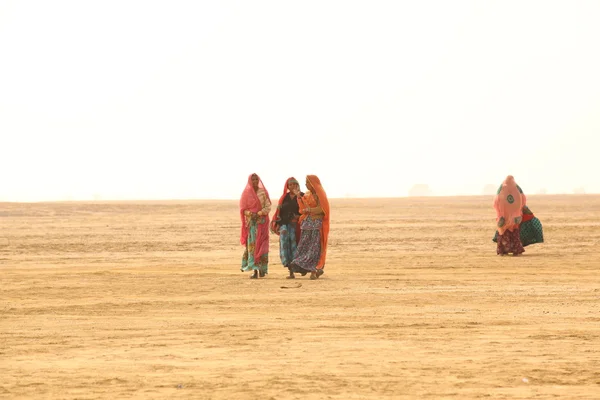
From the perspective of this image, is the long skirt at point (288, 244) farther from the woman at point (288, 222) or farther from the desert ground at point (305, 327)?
the desert ground at point (305, 327)

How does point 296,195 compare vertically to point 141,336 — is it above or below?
above

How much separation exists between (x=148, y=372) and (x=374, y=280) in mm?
10408

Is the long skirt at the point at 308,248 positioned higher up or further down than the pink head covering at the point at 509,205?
further down

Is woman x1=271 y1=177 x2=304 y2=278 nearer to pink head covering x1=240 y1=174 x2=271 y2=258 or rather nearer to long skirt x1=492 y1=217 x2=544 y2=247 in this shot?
pink head covering x1=240 y1=174 x2=271 y2=258

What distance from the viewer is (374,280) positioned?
2047 centimetres

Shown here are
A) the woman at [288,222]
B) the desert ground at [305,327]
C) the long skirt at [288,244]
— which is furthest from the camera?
the long skirt at [288,244]

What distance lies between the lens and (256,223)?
2095 centimetres

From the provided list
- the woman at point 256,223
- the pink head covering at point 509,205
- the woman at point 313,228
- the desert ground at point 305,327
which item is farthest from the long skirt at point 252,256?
the pink head covering at point 509,205

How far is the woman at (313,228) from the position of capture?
20516mm

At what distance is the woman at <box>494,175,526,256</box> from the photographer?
86.3 ft

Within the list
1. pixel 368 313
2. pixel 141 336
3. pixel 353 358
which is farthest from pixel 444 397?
pixel 368 313

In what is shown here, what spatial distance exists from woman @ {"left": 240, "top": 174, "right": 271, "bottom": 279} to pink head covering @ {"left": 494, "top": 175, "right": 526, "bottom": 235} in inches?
272

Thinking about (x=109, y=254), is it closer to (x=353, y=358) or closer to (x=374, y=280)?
(x=374, y=280)

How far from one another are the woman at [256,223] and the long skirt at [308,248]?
0.59 meters
